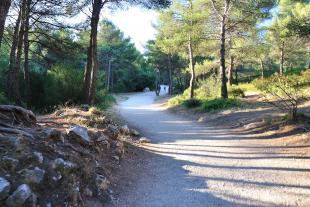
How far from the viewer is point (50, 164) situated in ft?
17.6

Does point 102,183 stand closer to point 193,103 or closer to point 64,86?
point 64,86

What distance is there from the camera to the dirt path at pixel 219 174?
231 inches

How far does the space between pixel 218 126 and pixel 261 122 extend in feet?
6.60

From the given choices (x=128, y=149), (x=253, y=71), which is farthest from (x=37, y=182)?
(x=253, y=71)

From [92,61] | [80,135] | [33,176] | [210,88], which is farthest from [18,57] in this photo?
[210,88]

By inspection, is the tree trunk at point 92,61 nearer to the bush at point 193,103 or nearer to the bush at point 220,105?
the bush at point 220,105

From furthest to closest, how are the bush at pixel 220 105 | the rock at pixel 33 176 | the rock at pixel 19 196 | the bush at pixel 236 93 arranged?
the bush at pixel 236 93 < the bush at pixel 220 105 < the rock at pixel 33 176 < the rock at pixel 19 196

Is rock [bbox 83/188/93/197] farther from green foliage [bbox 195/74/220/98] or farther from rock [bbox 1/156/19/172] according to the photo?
green foliage [bbox 195/74/220/98]

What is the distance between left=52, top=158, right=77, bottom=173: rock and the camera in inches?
214

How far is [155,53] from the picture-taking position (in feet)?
162

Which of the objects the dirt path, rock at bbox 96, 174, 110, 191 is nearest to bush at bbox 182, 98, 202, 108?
the dirt path

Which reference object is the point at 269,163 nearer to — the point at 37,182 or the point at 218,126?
the point at 37,182

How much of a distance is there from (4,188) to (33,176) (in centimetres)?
52

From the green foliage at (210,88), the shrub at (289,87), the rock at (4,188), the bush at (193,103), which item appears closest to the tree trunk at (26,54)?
the bush at (193,103)
